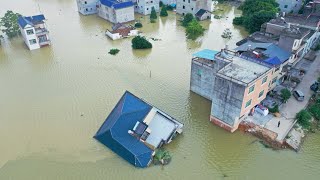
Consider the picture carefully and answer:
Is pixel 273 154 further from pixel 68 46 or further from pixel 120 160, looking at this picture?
pixel 68 46

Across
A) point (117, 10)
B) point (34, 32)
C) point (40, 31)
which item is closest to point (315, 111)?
point (117, 10)

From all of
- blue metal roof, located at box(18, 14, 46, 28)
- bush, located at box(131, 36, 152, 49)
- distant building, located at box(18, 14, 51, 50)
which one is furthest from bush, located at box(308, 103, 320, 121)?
blue metal roof, located at box(18, 14, 46, 28)

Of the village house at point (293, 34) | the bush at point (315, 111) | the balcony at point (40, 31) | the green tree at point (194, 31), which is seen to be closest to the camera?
the bush at point (315, 111)

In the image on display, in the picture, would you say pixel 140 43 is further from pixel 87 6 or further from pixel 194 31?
pixel 87 6

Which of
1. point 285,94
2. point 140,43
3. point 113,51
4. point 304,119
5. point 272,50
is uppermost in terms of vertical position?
point 272,50

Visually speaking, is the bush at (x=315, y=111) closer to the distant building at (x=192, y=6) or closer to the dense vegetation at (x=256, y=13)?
the dense vegetation at (x=256, y=13)

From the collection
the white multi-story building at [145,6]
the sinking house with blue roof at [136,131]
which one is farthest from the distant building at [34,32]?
the sinking house with blue roof at [136,131]

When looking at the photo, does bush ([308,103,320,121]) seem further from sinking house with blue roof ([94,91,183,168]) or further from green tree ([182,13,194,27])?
green tree ([182,13,194,27])
